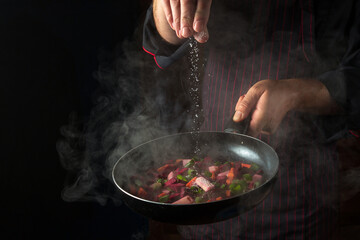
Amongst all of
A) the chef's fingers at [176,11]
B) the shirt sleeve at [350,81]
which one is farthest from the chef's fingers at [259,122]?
the chef's fingers at [176,11]

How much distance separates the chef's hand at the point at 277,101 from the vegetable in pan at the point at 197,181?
0.17 m

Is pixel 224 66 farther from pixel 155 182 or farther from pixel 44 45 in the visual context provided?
pixel 44 45

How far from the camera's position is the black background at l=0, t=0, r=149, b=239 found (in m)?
1.42

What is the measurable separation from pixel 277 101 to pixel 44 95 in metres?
1.35

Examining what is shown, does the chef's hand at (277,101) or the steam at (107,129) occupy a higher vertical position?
the chef's hand at (277,101)

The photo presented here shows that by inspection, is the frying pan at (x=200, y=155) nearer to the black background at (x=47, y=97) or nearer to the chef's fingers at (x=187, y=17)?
the chef's fingers at (x=187, y=17)

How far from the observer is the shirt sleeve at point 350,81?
37.5 inches

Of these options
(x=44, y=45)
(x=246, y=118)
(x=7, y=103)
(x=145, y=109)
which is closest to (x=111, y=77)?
(x=145, y=109)

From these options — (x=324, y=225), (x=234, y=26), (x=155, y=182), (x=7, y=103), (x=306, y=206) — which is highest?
(x=234, y=26)

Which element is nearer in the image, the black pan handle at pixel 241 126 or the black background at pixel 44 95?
the black pan handle at pixel 241 126

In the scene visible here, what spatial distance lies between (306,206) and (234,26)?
3.03ft

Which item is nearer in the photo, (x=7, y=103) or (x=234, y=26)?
(x=234, y=26)

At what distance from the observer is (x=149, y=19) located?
4.36 ft

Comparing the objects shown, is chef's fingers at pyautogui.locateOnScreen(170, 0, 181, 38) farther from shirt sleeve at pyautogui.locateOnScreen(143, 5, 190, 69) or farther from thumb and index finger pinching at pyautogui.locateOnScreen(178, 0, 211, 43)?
shirt sleeve at pyautogui.locateOnScreen(143, 5, 190, 69)
